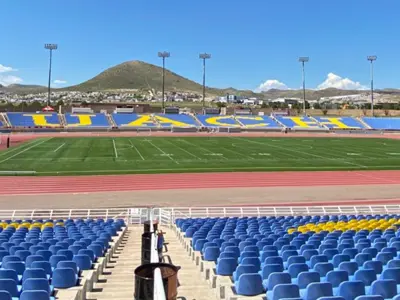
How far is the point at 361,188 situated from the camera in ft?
109

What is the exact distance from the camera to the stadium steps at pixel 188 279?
851cm

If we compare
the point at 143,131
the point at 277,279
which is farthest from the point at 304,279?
the point at 143,131

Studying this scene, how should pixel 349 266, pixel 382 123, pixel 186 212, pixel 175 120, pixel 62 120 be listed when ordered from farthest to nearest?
pixel 382 123, pixel 175 120, pixel 62 120, pixel 186 212, pixel 349 266

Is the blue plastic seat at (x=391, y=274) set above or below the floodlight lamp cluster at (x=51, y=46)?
below

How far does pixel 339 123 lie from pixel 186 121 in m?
37.9

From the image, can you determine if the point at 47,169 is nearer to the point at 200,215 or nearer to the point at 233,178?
the point at 233,178

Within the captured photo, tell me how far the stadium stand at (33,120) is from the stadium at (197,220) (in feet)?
21.6

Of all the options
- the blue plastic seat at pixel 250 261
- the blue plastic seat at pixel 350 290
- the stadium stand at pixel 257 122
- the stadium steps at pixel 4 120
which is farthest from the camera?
the stadium stand at pixel 257 122

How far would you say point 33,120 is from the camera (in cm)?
9650

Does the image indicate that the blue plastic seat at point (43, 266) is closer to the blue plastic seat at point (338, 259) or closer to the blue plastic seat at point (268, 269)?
the blue plastic seat at point (268, 269)

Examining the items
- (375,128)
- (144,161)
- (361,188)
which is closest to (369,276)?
(361,188)

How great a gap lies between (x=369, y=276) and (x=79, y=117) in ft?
328

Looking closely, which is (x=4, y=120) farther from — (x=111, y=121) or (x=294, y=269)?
(x=294, y=269)

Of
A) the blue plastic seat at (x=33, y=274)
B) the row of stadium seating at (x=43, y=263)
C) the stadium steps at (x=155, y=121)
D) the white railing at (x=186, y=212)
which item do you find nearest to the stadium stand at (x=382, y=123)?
the stadium steps at (x=155, y=121)
